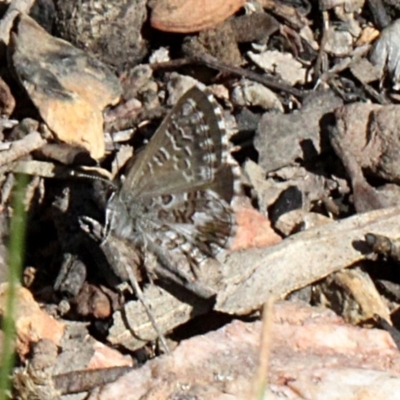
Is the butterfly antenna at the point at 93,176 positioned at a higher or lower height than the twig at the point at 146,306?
higher

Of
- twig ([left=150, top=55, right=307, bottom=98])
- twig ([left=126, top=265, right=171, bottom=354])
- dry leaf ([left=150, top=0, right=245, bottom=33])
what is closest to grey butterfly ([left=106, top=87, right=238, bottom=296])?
twig ([left=126, top=265, right=171, bottom=354])

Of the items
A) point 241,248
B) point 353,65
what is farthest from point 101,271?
point 353,65

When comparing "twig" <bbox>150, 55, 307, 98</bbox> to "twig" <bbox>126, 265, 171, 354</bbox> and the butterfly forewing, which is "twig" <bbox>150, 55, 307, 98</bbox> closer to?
the butterfly forewing

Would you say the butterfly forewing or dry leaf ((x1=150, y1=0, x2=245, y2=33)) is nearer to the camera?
the butterfly forewing

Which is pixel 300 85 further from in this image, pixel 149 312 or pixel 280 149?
pixel 149 312

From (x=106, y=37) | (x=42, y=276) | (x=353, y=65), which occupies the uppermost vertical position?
(x=106, y=37)

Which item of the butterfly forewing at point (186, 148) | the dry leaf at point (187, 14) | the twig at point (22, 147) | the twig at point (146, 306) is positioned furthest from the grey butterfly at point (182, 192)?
the dry leaf at point (187, 14)

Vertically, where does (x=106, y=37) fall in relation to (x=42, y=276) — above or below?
above

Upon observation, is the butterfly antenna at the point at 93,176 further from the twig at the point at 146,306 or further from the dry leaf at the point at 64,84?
the twig at the point at 146,306
